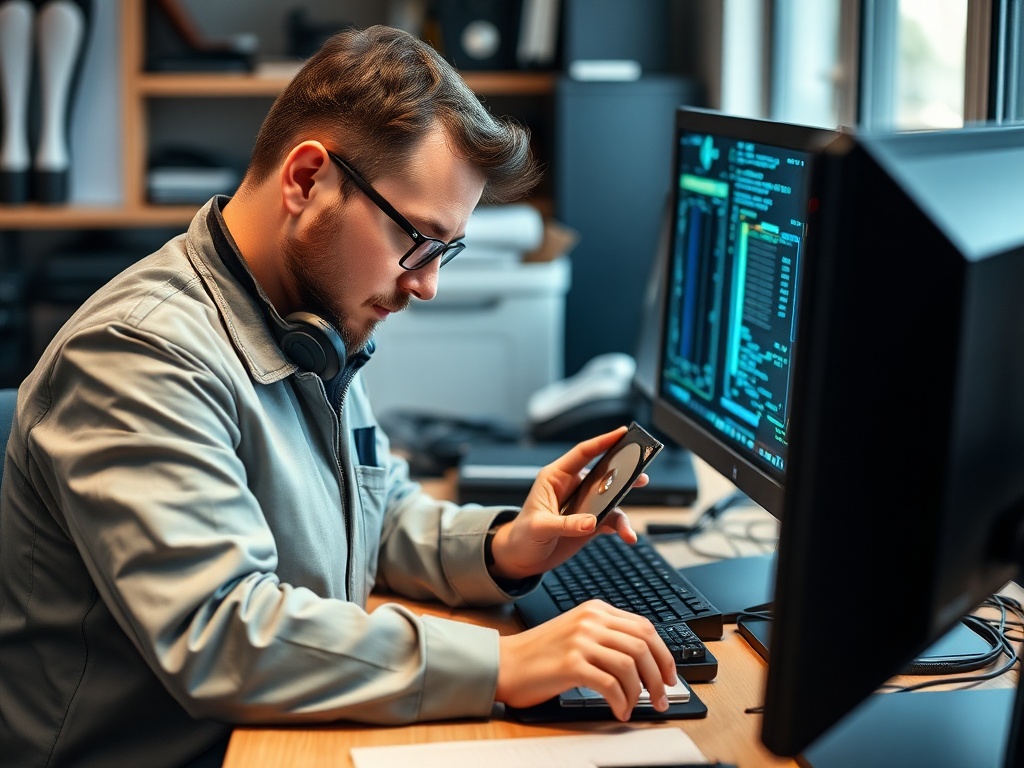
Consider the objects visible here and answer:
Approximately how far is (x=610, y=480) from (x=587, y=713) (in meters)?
0.25

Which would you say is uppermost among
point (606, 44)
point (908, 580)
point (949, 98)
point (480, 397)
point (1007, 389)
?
point (606, 44)

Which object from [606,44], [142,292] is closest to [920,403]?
[142,292]

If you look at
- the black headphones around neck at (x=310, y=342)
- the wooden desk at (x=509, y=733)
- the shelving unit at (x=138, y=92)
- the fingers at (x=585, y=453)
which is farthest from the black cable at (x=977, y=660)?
the shelving unit at (x=138, y=92)

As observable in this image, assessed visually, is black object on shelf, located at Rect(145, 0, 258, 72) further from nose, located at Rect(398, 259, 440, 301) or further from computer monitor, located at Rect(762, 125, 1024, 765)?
computer monitor, located at Rect(762, 125, 1024, 765)

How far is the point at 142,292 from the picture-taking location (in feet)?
3.35

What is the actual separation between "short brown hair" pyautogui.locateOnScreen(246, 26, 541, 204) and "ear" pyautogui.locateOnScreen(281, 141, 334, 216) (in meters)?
0.02

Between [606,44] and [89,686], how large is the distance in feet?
7.57

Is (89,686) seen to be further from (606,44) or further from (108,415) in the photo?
(606,44)

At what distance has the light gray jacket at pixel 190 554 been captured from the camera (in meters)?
0.88

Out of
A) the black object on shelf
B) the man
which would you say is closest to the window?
the man

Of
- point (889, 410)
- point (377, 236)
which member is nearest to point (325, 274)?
point (377, 236)

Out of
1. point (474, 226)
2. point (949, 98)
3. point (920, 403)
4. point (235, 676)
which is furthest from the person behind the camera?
point (474, 226)

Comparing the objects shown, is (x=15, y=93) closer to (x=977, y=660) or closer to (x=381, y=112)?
(x=381, y=112)

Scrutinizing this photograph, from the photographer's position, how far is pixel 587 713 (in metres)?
0.93
